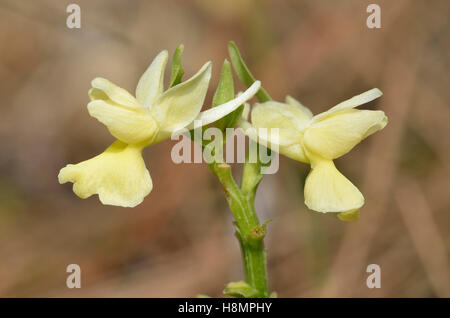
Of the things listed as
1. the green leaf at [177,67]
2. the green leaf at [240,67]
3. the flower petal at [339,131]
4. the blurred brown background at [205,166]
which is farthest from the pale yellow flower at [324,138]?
the blurred brown background at [205,166]

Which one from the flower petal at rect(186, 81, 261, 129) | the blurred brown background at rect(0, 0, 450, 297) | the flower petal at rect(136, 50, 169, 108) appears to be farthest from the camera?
the blurred brown background at rect(0, 0, 450, 297)

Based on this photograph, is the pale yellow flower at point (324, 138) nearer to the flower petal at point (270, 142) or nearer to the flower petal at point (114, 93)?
the flower petal at point (270, 142)

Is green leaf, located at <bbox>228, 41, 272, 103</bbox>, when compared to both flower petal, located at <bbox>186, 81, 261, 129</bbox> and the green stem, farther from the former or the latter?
the green stem

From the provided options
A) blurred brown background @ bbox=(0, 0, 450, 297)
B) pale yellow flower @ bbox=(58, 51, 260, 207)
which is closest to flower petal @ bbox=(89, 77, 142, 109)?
pale yellow flower @ bbox=(58, 51, 260, 207)

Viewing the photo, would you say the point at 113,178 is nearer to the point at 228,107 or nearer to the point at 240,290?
the point at 228,107

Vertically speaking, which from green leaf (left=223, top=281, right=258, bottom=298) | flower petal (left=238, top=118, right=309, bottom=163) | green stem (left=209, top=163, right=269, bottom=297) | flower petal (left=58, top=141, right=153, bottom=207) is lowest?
green leaf (left=223, top=281, right=258, bottom=298)

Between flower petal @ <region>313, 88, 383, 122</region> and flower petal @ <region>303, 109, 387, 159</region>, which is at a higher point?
flower petal @ <region>313, 88, 383, 122</region>
